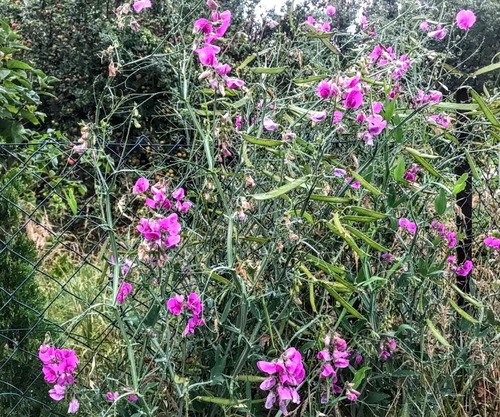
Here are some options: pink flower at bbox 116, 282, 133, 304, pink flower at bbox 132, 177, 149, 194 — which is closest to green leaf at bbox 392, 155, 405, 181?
pink flower at bbox 132, 177, 149, 194

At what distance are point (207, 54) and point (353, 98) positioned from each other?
0.41 m

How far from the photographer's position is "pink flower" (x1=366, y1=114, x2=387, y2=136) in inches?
69.9

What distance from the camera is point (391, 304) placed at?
2.07 meters

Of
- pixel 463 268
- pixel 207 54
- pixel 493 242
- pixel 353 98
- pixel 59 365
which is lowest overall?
pixel 463 268

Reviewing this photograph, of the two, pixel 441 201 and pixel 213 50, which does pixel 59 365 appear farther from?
pixel 441 201

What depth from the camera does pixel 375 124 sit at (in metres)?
1.77

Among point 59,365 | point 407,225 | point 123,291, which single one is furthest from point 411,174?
point 59,365

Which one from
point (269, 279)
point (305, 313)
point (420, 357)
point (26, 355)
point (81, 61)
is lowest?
point (81, 61)

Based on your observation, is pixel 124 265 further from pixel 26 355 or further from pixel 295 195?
pixel 26 355

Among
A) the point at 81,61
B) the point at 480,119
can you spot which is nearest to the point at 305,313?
the point at 480,119

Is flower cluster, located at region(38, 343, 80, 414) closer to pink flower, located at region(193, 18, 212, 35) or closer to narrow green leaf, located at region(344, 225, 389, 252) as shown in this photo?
narrow green leaf, located at region(344, 225, 389, 252)

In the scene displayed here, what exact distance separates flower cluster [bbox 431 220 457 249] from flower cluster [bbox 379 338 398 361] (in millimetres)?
403

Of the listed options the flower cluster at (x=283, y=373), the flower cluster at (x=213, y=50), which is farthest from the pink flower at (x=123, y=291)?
the flower cluster at (x=213, y=50)

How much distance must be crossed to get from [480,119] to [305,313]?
3.46 feet
